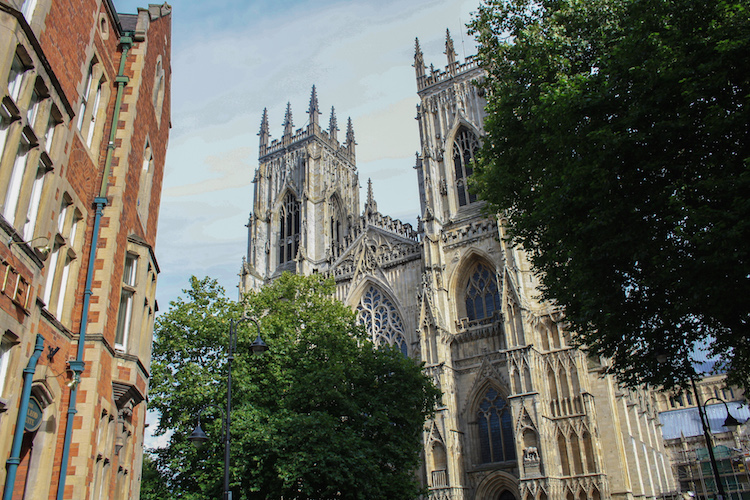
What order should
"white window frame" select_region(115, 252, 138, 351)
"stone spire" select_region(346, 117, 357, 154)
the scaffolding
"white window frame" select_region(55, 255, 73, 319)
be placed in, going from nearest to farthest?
"white window frame" select_region(55, 255, 73, 319)
"white window frame" select_region(115, 252, 138, 351)
the scaffolding
"stone spire" select_region(346, 117, 357, 154)

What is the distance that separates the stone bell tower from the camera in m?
43.9

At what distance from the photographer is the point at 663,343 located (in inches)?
494

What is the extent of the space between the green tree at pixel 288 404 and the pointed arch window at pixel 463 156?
16686 millimetres

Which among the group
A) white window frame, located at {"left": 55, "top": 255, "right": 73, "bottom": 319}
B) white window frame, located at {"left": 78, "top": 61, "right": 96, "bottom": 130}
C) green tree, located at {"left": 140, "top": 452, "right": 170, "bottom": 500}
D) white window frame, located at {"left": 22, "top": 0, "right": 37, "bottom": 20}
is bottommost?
green tree, located at {"left": 140, "top": 452, "right": 170, "bottom": 500}

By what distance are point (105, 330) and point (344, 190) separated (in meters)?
40.1

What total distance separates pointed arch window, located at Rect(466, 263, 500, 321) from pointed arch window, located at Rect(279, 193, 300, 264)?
51.5 ft

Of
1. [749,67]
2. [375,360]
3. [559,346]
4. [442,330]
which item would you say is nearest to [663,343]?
[749,67]

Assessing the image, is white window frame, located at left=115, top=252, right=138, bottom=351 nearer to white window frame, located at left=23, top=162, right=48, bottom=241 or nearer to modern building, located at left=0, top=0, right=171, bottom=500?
modern building, located at left=0, top=0, right=171, bottom=500

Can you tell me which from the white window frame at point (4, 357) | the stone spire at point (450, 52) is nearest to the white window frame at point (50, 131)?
the white window frame at point (4, 357)

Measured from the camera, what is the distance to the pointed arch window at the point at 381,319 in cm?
3488

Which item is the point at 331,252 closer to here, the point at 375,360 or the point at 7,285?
the point at 375,360

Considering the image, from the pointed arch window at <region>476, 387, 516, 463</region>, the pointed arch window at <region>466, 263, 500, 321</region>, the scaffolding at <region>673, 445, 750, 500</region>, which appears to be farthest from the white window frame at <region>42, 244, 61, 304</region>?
the scaffolding at <region>673, 445, 750, 500</region>

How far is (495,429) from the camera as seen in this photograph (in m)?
30.0

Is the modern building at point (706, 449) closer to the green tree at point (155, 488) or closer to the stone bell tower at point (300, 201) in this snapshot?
the stone bell tower at point (300, 201)
